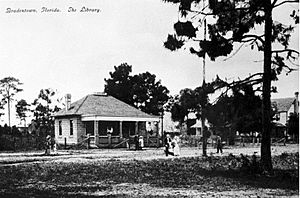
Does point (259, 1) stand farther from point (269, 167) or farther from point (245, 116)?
point (269, 167)

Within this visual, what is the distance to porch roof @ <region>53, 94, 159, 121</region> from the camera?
38.0 m

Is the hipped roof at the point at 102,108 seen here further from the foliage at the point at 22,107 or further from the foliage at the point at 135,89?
the foliage at the point at 22,107

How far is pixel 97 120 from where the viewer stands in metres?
37.5

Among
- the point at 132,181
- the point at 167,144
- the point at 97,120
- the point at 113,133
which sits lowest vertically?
the point at 132,181

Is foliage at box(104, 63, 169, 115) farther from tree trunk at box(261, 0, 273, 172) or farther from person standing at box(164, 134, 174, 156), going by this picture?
tree trunk at box(261, 0, 273, 172)

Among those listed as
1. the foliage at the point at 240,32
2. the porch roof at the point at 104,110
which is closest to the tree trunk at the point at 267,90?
the foliage at the point at 240,32

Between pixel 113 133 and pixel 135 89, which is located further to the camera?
pixel 113 133

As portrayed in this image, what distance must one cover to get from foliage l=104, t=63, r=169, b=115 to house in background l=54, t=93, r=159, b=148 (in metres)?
1.21

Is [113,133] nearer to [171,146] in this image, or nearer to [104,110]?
[104,110]

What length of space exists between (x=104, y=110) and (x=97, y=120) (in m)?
1.57

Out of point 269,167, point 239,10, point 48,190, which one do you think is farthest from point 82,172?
point 239,10

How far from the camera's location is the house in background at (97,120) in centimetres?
3759

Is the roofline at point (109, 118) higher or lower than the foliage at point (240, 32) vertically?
lower

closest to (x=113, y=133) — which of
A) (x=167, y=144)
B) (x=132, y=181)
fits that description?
(x=167, y=144)
